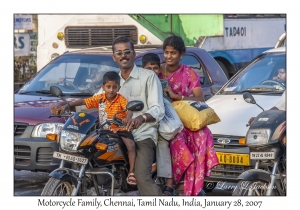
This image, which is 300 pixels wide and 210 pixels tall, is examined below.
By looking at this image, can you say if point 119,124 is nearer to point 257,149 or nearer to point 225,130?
point 257,149

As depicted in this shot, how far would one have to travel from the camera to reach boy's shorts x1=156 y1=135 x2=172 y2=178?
21.9 ft

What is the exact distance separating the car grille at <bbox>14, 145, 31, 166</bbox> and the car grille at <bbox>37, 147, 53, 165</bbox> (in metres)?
0.15

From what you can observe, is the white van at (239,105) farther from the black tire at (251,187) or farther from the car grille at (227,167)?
the black tire at (251,187)

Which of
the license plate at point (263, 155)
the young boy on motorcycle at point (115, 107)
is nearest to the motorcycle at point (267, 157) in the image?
the license plate at point (263, 155)

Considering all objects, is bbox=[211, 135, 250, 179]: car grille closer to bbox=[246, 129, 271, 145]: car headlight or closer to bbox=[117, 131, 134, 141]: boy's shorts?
bbox=[246, 129, 271, 145]: car headlight

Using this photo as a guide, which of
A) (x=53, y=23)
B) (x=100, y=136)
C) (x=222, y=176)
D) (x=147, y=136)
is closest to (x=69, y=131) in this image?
(x=100, y=136)

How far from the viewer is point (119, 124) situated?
6180mm

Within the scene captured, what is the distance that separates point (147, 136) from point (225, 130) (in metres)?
1.92

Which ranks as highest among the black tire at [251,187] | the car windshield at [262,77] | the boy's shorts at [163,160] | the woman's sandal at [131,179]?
the car windshield at [262,77]

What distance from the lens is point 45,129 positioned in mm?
8547

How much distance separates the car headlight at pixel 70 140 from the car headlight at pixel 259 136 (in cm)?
149

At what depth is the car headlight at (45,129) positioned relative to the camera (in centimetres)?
851

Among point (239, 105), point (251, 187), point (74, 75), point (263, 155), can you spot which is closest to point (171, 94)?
point (263, 155)

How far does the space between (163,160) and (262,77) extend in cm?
301
